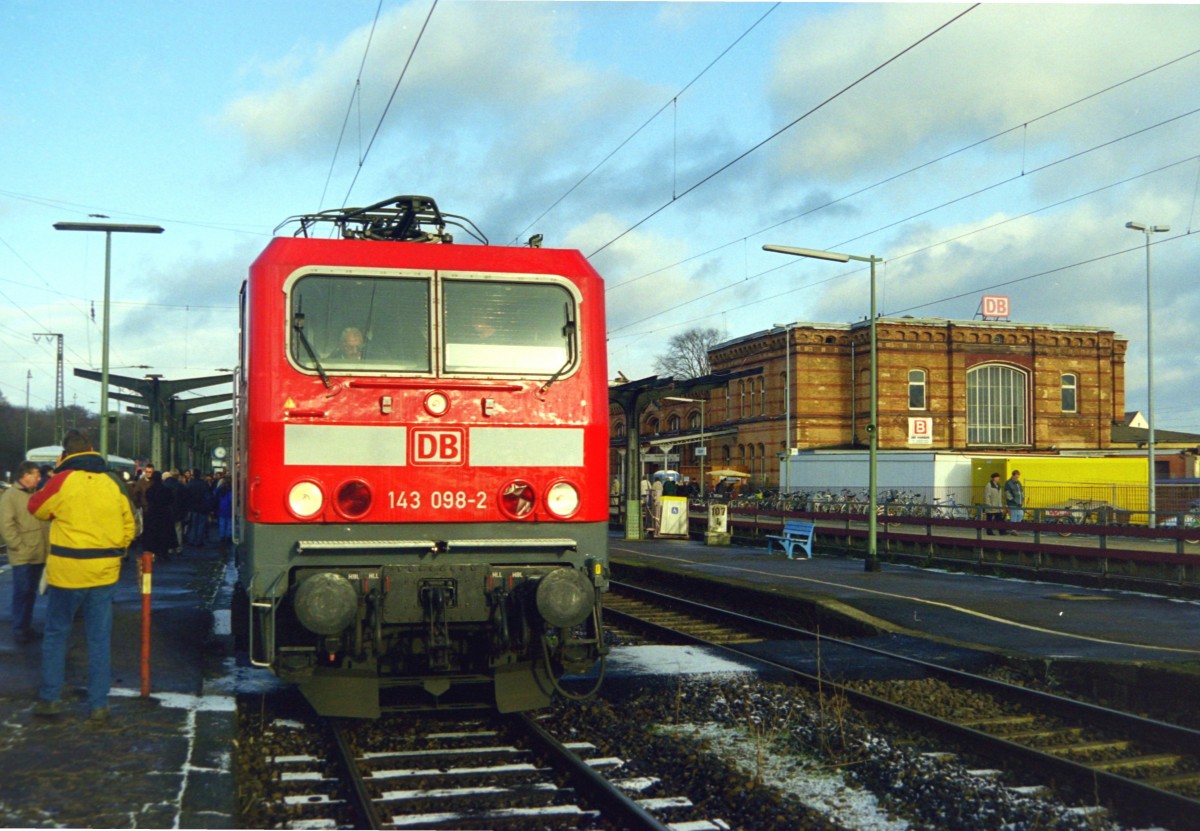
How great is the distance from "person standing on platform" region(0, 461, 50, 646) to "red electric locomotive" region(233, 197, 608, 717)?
3752 millimetres

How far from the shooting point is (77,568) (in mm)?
7230

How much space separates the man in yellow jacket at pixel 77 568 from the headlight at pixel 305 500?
56.7 inches

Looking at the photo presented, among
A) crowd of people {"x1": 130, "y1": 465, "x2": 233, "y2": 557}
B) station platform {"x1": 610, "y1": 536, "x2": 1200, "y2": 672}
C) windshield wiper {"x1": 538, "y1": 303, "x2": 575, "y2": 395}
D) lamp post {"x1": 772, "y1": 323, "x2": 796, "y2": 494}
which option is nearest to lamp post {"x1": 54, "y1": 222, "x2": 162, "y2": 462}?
crowd of people {"x1": 130, "y1": 465, "x2": 233, "y2": 557}

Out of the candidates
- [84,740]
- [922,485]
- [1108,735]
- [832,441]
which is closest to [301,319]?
[84,740]

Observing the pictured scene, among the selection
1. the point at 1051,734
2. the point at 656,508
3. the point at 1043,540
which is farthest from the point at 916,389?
the point at 1051,734

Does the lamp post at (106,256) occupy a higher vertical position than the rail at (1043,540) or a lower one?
higher

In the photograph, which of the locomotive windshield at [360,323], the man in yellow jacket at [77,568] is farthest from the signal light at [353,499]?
the man in yellow jacket at [77,568]

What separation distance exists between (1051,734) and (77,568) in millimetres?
Answer: 6389

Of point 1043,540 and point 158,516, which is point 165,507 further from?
point 1043,540

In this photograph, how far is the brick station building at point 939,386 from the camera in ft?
178

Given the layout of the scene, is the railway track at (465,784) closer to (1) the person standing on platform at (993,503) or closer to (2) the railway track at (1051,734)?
(2) the railway track at (1051,734)

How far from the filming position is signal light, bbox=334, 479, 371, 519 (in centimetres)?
689

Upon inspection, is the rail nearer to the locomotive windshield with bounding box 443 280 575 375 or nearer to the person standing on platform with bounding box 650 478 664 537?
the person standing on platform with bounding box 650 478 664 537

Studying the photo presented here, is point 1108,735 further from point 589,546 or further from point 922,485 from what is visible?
point 922,485
